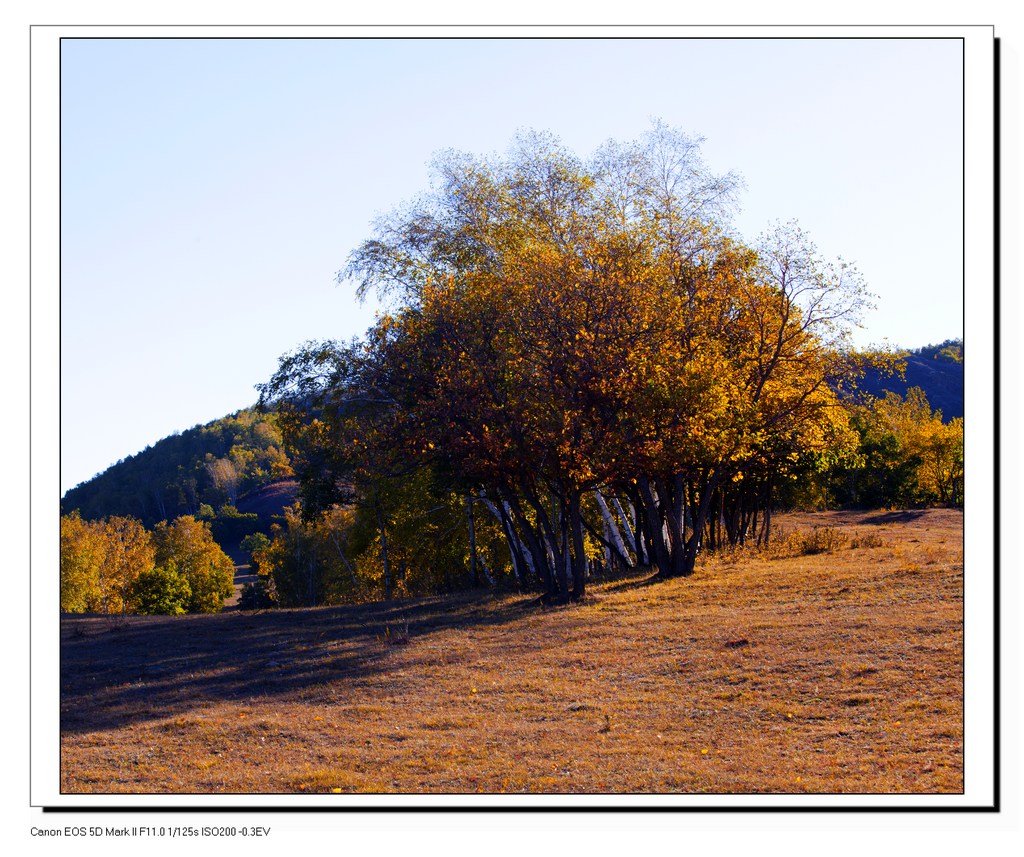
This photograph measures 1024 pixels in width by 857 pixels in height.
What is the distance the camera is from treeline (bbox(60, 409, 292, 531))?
8131 centimetres

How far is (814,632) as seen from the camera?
1623 cm

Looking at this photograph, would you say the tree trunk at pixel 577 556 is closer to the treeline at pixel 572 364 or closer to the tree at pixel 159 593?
the treeline at pixel 572 364

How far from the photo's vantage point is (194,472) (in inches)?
3649

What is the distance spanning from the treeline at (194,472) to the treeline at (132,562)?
2142mm

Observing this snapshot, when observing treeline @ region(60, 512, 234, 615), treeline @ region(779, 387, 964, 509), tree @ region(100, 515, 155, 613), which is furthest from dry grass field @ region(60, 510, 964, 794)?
tree @ region(100, 515, 155, 613)

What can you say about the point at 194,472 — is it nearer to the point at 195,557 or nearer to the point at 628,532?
the point at 195,557

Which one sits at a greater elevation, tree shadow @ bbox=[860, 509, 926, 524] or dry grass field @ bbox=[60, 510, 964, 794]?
tree shadow @ bbox=[860, 509, 926, 524]

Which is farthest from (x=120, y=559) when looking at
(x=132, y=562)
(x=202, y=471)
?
(x=202, y=471)

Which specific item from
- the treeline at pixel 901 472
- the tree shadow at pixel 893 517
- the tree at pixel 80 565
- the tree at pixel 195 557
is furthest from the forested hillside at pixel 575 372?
the tree at pixel 195 557

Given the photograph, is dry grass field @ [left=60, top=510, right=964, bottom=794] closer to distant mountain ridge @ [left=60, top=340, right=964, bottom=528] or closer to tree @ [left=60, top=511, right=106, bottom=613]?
tree @ [left=60, top=511, right=106, bottom=613]

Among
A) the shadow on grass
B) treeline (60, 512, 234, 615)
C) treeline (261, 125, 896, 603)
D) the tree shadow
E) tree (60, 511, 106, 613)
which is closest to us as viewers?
the shadow on grass

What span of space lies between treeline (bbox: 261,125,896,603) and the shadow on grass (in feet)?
10.8
